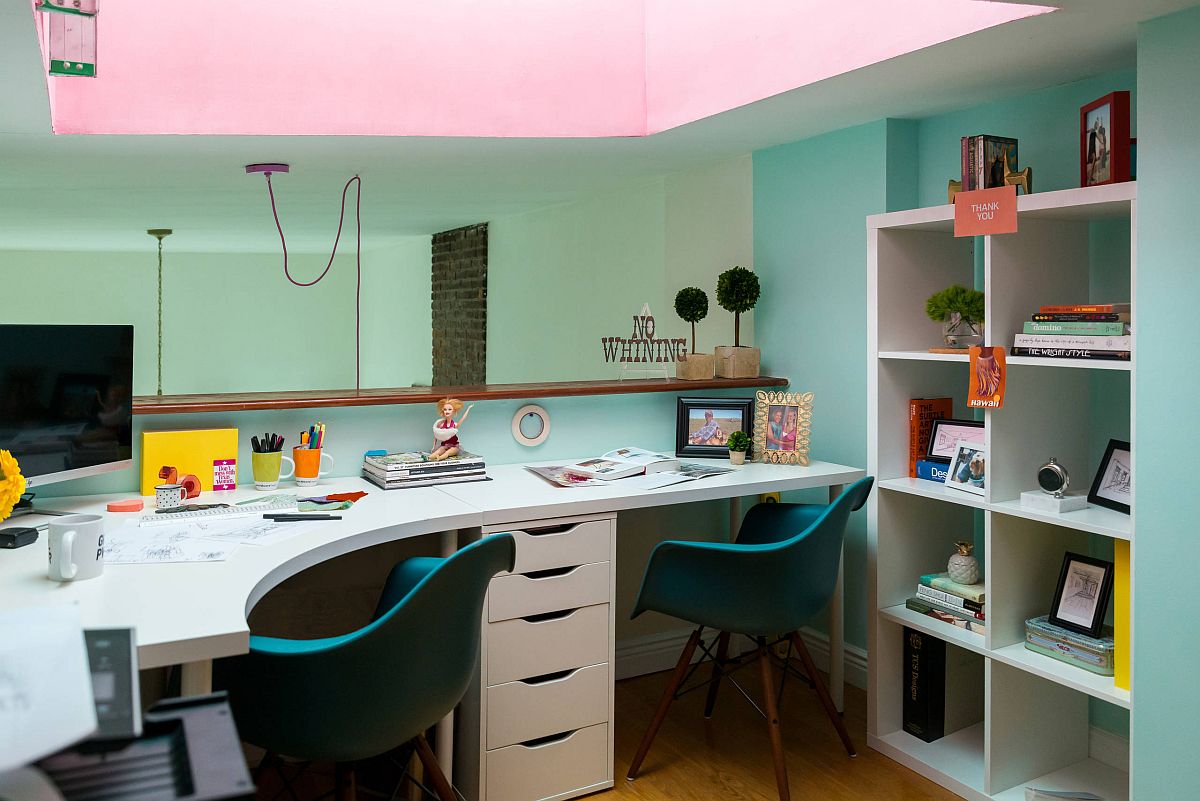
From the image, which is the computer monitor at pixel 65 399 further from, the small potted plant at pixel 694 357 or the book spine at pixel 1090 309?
the book spine at pixel 1090 309

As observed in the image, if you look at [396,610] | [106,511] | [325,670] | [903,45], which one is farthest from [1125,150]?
[106,511]

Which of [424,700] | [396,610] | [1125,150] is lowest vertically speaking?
[424,700]

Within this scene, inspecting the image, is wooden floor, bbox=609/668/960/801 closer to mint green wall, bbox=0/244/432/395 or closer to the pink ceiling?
the pink ceiling

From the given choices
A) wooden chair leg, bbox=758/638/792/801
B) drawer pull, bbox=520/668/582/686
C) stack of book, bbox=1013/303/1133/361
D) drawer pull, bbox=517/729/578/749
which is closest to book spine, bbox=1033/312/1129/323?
stack of book, bbox=1013/303/1133/361

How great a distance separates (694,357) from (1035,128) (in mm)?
1314

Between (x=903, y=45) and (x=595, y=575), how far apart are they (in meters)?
1.55

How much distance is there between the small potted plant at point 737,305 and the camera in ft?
11.8

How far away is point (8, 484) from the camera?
191cm

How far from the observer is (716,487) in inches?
107

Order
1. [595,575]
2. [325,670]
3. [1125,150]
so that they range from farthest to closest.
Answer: [595,575], [1125,150], [325,670]

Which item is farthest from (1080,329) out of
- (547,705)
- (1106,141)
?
(547,705)

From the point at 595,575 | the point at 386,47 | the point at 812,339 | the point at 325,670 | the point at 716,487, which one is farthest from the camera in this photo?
the point at 812,339

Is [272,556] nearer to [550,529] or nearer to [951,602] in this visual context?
[550,529]

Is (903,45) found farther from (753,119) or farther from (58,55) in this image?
(58,55)
